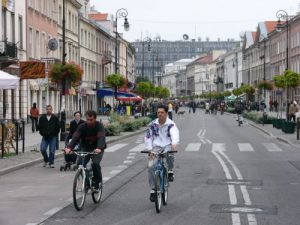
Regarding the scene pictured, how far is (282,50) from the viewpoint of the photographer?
91.5m

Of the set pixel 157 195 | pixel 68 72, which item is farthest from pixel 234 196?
pixel 68 72

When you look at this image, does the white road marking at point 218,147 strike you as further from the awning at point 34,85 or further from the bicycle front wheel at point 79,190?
the awning at point 34,85

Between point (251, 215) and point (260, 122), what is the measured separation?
40.4 metres

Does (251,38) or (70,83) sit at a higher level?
(251,38)

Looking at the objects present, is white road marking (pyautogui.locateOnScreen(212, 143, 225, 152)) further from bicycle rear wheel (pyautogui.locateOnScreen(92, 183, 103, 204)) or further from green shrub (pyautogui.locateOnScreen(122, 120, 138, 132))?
bicycle rear wheel (pyautogui.locateOnScreen(92, 183, 103, 204))

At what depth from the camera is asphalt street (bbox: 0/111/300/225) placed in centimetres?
1037

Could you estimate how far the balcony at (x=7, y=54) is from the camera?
3693 cm

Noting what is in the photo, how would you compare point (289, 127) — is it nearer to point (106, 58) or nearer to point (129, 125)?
point (129, 125)

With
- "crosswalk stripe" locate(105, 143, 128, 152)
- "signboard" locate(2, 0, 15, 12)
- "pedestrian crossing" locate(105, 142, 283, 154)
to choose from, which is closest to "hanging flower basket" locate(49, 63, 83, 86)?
"pedestrian crossing" locate(105, 142, 283, 154)

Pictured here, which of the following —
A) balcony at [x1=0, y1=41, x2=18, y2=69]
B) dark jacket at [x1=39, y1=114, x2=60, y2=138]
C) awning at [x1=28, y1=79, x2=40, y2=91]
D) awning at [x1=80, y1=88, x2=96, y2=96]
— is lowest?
dark jacket at [x1=39, y1=114, x2=60, y2=138]

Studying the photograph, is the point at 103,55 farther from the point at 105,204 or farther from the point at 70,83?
the point at 105,204

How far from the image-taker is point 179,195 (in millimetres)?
12938

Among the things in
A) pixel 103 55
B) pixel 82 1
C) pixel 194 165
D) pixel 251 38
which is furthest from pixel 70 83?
pixel 251 38

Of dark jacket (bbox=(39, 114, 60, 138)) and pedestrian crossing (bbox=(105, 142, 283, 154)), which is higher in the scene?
dark jacket (bbox=(39, 114, 60, 138))
